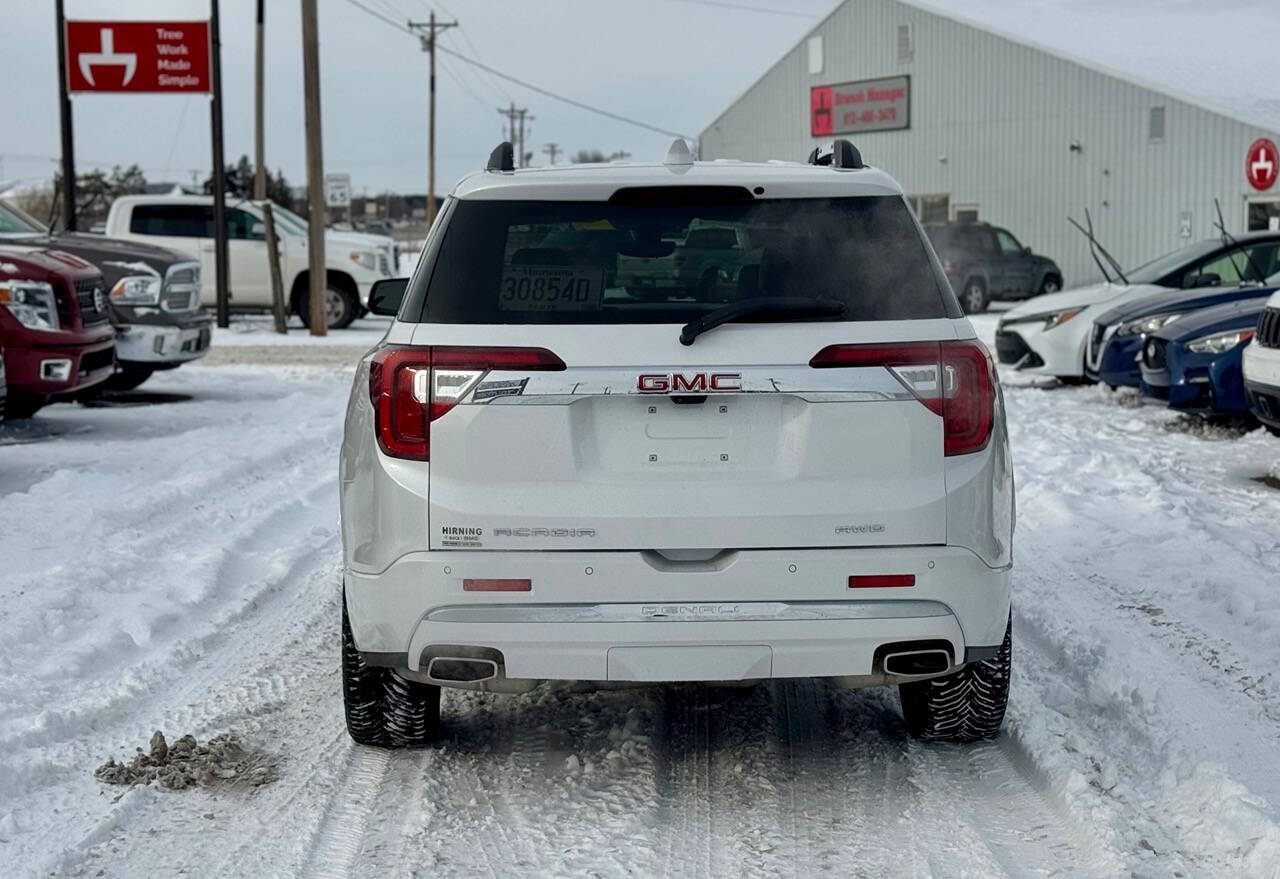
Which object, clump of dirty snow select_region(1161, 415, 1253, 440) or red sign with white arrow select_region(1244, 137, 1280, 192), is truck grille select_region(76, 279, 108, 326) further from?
red sign with white arrow select_region(1244, 137, 1280, 192)

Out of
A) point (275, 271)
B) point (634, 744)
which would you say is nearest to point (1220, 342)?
point (634, 744)

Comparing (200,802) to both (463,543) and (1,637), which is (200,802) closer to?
(463,543)

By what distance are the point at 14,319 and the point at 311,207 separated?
11.5 metres

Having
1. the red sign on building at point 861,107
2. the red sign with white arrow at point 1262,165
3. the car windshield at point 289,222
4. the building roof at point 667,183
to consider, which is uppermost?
the red sign on building at point 861,107

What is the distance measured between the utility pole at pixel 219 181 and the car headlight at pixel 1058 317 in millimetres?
12573

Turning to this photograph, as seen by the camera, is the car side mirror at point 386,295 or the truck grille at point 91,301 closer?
the car side mirror at point 386,295

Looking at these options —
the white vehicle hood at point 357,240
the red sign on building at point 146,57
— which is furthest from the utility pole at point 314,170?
the red sign on building at point 146,57

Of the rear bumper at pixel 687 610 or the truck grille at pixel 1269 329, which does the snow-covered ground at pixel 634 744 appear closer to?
the rear bumper at pixel 687 610

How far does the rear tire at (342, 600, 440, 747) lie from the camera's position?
464cm

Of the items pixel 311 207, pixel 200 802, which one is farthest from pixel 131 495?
pixel 311 207

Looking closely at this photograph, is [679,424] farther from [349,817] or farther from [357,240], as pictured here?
[357,240]

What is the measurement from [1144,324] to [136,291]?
28.3ft

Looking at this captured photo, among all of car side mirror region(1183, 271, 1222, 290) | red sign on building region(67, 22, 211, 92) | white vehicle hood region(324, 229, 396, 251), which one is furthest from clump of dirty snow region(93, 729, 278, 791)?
red sign on building region(67, 22, 211, 92)

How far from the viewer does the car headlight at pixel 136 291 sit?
14.0 meters
